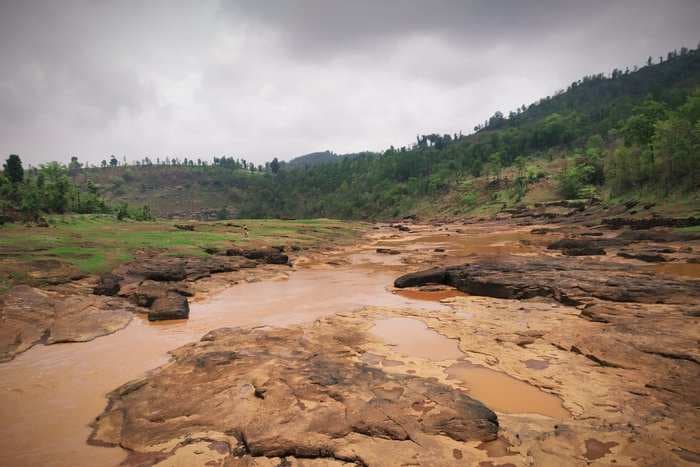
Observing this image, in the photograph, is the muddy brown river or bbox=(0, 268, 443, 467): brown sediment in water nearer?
bbox=(0, 268, 443, 467): brown sediment in water

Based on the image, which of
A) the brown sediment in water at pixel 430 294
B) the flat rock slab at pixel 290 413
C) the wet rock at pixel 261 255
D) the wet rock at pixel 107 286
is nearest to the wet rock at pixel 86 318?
the wet rock at pixel 107 286

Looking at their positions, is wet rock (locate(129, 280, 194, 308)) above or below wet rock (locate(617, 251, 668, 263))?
above

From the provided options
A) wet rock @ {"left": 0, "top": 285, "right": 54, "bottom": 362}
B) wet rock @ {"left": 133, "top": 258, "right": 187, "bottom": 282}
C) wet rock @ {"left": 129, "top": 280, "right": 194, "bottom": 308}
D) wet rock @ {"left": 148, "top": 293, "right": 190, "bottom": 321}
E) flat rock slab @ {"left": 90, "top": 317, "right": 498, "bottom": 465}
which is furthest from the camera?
wet rock @ {"left": 133, "top": 258, "right": 187, "bottom": 282}

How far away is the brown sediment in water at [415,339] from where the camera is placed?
11781mm

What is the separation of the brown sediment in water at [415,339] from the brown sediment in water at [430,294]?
5095 millimetres

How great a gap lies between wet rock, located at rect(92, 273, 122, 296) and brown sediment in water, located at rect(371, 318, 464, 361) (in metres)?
14.5

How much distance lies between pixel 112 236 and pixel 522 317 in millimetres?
33871

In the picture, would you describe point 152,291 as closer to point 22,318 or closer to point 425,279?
point 22,318

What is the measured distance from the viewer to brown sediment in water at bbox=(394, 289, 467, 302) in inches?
807

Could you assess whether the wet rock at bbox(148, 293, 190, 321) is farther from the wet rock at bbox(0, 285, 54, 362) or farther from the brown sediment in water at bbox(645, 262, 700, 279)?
the brown sediment in water at bbox(645, 262, 700, 279)

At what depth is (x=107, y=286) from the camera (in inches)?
800

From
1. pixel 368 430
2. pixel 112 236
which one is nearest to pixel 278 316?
pixel 368 430

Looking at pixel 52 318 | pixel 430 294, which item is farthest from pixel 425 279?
pixel 52 318

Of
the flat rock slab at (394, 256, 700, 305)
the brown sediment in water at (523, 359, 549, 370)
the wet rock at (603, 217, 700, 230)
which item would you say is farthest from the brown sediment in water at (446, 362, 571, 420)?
the wet rock at (603, 217, 700, 230)
